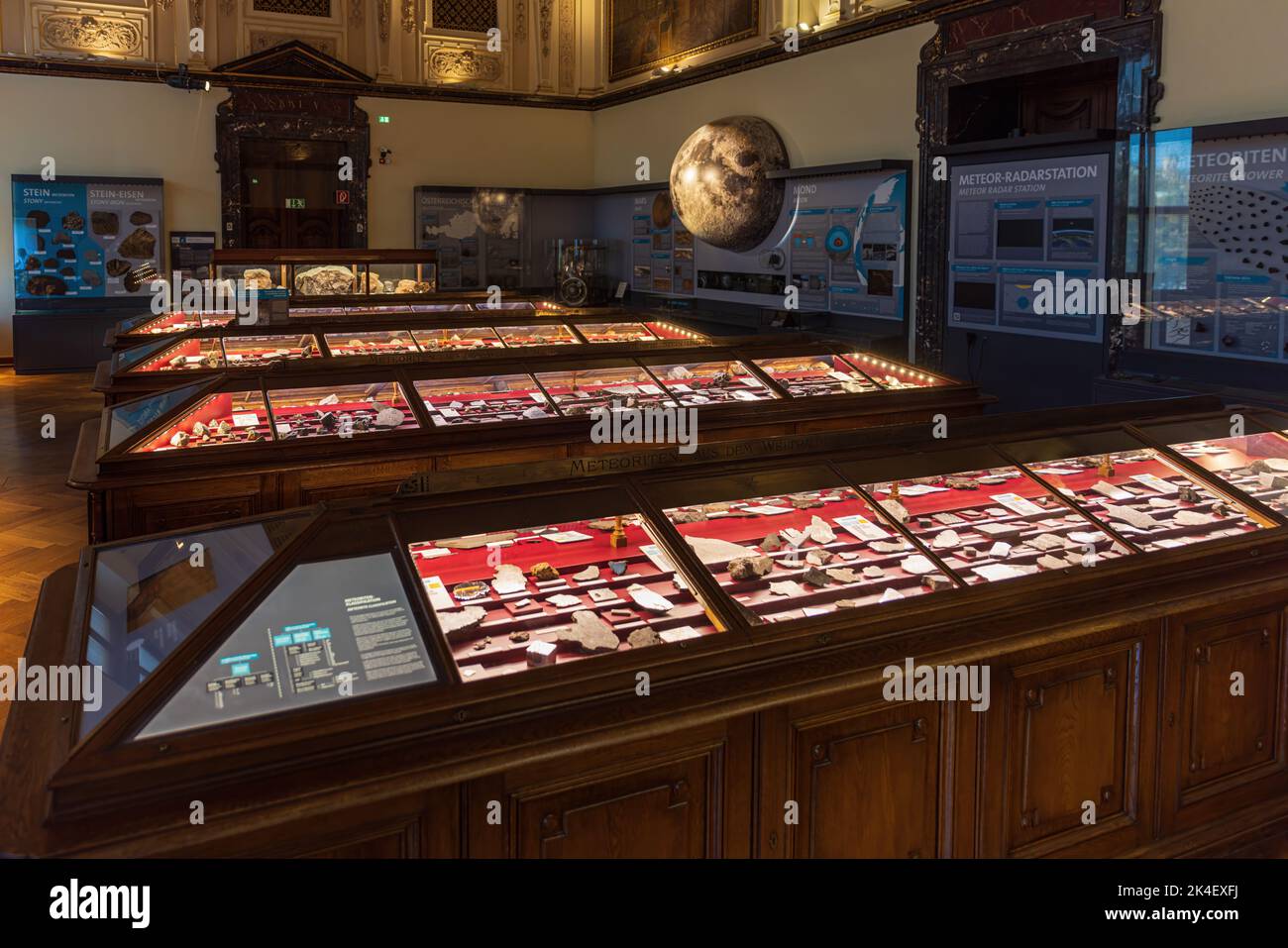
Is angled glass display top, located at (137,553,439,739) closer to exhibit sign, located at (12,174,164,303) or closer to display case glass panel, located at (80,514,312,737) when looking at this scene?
display case glass panel, located at (80,514,312,737)

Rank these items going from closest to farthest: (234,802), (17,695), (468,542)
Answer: (234,802)
(17,695)
(468,542)

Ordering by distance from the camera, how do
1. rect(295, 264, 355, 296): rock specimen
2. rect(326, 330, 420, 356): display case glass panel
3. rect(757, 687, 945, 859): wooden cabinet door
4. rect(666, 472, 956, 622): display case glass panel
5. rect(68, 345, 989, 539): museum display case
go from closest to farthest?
rect(757, 687, 945, 859): wooden cabinet door < rect(666, 472, 956, 622): display case glass panel < rect(68, 345, 989, 539): museum display case < rect(326, 330, 420, 356): display case glass panel < rect(295, 264, 355, 296): rock specimen

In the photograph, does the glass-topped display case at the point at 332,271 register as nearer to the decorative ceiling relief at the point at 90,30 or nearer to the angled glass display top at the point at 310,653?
the decorative ceiling relief at the point at 90,30

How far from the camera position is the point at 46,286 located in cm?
1316

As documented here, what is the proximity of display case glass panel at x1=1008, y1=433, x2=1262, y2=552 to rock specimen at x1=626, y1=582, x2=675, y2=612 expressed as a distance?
4.56 ft

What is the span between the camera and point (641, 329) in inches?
320

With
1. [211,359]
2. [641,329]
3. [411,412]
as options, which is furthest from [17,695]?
[641,329]

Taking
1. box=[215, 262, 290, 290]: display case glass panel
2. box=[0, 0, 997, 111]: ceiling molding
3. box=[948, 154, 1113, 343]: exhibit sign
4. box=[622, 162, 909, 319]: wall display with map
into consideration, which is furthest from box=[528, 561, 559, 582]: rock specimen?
box=[0, 0, 997, 111]: ceiling molding

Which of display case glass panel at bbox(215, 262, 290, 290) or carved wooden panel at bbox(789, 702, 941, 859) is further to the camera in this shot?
display case glass panel at bbox(215, 262, 290, 290)

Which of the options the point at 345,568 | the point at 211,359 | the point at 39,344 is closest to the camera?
the point at 345,568

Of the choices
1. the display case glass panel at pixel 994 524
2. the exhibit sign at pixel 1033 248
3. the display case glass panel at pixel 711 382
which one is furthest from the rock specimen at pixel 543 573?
the exhibit sign at pixel 1033 248

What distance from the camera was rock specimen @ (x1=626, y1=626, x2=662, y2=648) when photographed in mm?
2357

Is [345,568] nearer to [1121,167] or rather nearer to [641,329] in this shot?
[641,329]

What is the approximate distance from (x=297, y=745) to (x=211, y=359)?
5224mm
